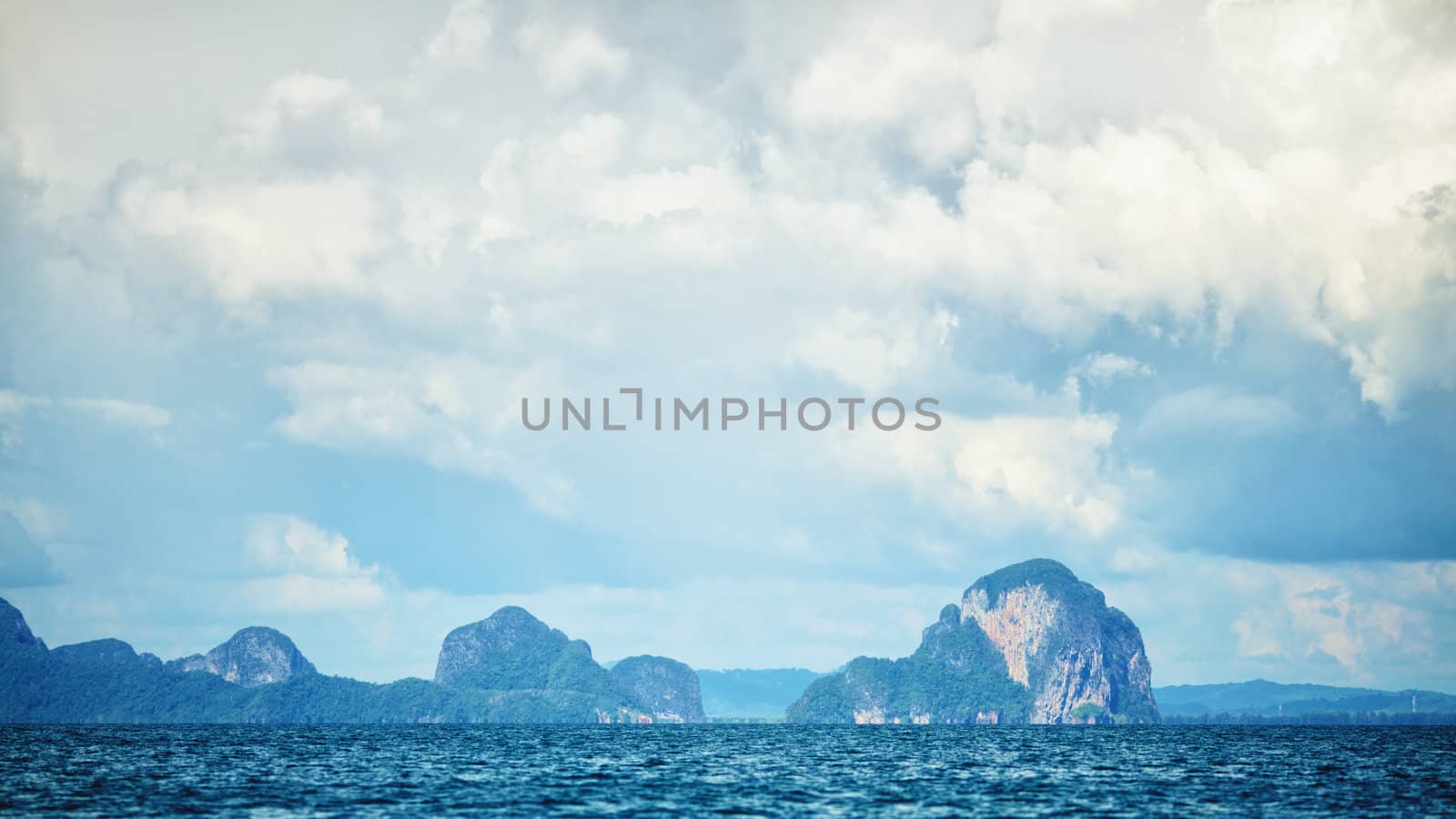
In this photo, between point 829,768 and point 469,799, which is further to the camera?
point 829,768

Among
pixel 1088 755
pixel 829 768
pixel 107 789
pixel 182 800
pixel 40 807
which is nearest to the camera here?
pixel 40 807

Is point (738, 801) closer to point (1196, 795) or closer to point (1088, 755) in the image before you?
point (1196, 795)

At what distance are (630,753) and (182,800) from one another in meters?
101

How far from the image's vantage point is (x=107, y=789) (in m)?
106

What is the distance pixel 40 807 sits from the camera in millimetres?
90688

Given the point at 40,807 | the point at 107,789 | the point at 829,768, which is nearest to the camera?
the point at 40,807

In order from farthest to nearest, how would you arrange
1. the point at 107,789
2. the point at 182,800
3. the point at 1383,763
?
the point at 1383,763 < the point at 107,789 < the point at 182,800

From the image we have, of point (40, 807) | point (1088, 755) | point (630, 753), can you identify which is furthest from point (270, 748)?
point (1088, 755)

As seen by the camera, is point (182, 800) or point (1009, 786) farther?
point (1009, 786)

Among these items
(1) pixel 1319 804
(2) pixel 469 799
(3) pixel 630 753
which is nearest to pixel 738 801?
(2) pixel 469 799

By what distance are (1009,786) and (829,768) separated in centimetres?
3140

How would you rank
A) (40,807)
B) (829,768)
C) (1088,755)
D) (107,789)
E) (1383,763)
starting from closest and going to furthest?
(40,807) → (107,789) → (829,768) → (1383,763) → (1088,755)

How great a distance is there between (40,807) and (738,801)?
5171cm

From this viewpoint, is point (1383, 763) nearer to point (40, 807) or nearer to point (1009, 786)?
point (1009, 786)
